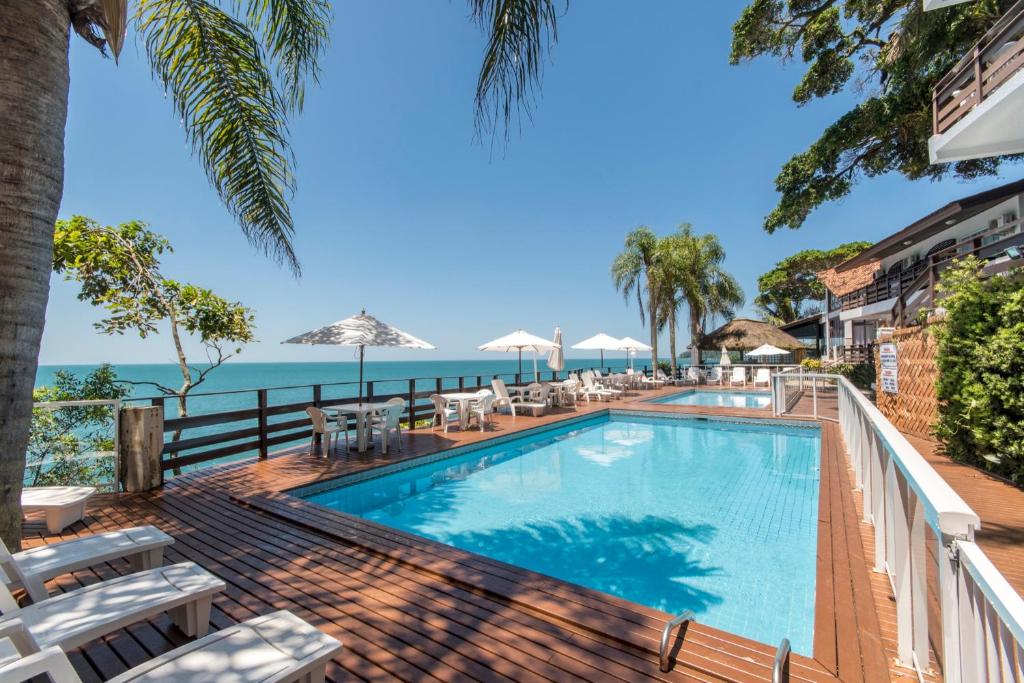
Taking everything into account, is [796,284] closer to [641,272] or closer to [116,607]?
[641,272]

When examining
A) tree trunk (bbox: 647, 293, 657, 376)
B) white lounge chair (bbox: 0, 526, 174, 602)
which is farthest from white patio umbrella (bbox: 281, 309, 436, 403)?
tree trunk (bbox: 647, 293, 657, 376)

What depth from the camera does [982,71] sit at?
6.85 meters

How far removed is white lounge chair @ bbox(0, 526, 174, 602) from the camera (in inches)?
93.7

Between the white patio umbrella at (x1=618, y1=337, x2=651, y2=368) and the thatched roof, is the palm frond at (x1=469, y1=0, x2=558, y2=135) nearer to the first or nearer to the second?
the white patio umbrella at (x1=618, y1=337, x2=651, y2=368)

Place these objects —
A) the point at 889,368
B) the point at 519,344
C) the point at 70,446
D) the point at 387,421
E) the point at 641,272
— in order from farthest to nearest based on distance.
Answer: the point at 641,272 → the point at 519,344 → the point at 889,368 → the point at 387,421 → the point at 70,446

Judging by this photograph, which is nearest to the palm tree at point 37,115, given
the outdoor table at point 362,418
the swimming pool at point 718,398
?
the outdoor table at point 362,418

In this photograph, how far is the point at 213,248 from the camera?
722 inches

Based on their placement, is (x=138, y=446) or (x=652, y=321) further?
(x=652, y=321)

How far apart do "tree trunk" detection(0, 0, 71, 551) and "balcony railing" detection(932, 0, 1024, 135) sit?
10.2 m

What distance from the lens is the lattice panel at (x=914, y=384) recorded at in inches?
267

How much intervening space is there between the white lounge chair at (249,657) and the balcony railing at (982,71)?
9.99 m

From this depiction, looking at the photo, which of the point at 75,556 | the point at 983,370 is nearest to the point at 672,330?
the point at 983,370

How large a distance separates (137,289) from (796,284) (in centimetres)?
4131

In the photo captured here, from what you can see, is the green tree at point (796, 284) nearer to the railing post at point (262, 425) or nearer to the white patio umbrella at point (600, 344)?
the white patio umbrella at point (600, 344)
